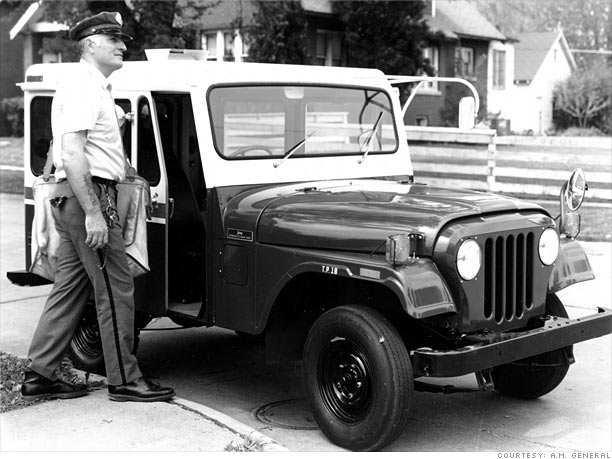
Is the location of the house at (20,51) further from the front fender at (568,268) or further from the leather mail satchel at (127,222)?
the front fender at (568,268)

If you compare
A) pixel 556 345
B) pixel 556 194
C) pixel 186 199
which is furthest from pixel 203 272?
pixel 556 194

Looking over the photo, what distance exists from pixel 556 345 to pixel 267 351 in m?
1.54

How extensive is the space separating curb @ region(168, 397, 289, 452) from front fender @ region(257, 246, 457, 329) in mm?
524

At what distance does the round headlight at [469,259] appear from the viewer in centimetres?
471

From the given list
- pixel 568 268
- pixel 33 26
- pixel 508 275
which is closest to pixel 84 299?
pixel 508 275

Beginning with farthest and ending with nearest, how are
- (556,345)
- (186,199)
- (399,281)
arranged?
(186,199) → (556,345) → (399,281)

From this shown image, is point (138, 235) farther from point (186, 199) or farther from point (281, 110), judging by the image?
point (281, 110)

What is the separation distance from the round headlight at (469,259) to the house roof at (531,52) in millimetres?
53565

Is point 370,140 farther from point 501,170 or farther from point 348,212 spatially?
point 501,170

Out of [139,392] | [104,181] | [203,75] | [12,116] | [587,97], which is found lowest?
[139,392]

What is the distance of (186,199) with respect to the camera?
610cm

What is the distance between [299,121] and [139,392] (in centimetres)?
196

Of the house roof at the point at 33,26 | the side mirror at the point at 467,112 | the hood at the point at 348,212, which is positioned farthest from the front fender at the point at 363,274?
the house roof at the point at 33,26

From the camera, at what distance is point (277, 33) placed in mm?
26047
